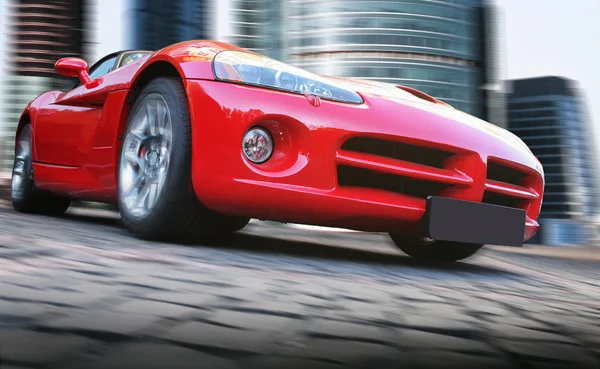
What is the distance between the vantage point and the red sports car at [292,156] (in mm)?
3170

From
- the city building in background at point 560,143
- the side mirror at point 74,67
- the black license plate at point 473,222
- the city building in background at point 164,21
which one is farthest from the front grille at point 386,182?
the city building in background at point 560,143

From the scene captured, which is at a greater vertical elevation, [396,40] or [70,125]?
[396,40]

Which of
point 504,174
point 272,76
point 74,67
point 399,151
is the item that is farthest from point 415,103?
point 74,67

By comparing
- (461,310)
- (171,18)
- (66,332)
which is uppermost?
(171,18)

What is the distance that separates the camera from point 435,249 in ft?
15.0

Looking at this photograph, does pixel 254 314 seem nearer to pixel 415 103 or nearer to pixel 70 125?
pixel 415 103

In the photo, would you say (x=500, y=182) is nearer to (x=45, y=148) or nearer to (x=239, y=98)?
(x=239, y=98)

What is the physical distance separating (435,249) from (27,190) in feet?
10.7

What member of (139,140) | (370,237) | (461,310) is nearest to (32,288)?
(461,310)

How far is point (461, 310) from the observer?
7.25 ft

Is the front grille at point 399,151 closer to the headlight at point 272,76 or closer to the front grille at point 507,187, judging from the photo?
the headlight at point 272,76

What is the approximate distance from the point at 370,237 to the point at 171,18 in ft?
221

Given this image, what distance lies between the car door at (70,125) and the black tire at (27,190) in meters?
0.35

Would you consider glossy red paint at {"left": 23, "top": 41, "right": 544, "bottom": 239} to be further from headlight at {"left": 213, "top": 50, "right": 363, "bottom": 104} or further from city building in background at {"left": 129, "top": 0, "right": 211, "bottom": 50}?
city building in background at {"left": 129, "top": 0, "right": 211, "bottom": 50}
